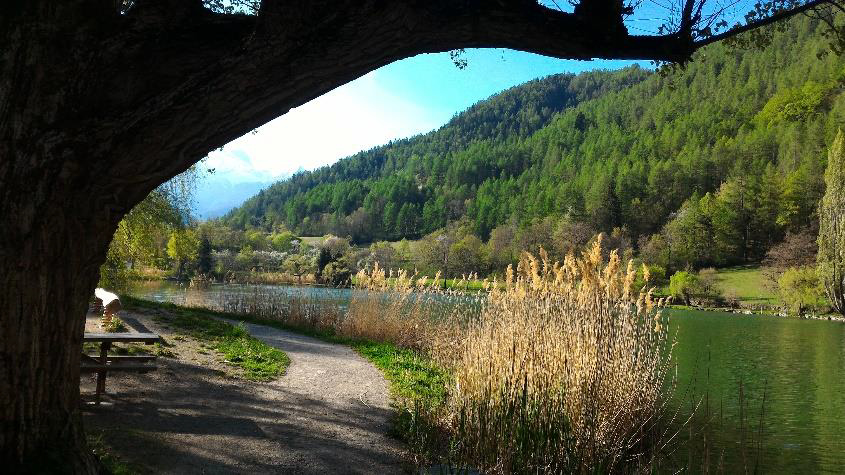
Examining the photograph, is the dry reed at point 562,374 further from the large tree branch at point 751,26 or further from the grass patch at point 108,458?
the large tree branch at point 751,26

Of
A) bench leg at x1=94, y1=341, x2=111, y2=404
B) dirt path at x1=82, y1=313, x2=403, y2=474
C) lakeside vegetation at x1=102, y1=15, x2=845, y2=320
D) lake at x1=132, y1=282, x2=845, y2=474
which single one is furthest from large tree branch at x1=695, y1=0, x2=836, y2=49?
bench leg at x1=94, y1=341, x2=111, y2=404

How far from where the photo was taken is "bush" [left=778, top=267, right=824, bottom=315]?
42125 mm

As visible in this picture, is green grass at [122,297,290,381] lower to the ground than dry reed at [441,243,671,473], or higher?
lower

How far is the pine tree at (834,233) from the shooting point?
127 ft

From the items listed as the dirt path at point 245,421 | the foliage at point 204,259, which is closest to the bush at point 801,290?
the dirt path at point 245,421

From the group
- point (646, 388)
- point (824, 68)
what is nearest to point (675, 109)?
point (824, 68)

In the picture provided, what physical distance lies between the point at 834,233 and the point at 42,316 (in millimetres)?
47489

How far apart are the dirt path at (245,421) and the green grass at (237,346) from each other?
0.36 m

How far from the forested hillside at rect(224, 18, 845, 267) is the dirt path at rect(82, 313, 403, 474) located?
40.6m

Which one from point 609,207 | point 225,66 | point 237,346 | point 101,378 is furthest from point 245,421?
point 609,207

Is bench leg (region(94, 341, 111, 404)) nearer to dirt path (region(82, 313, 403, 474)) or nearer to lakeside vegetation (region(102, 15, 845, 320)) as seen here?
dirt path (region(82, 313, 403, 474))

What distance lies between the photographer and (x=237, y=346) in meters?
10.5

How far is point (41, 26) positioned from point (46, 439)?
1.78 meters

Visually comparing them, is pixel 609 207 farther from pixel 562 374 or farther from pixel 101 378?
pixel 101 378
